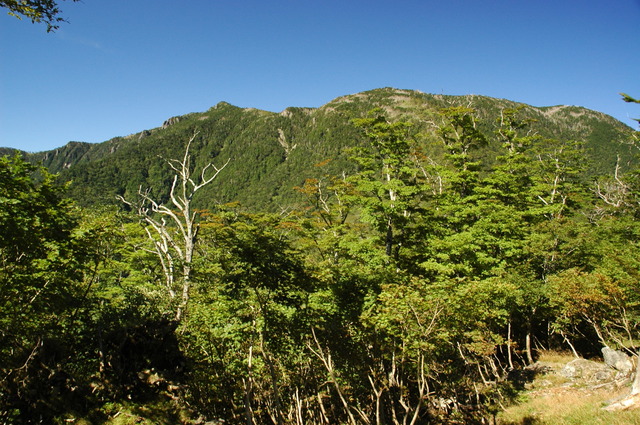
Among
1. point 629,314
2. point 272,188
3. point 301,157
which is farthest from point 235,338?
point 301,157

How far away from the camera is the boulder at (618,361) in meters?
15.0

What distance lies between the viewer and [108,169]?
174500 mm

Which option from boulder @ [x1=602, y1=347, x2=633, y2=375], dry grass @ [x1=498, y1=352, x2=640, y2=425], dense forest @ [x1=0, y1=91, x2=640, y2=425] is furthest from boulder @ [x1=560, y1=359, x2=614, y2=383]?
dense forest @ [x1=0, y1=91, x2=640, y2=425]

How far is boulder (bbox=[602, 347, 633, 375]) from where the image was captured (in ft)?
49.2

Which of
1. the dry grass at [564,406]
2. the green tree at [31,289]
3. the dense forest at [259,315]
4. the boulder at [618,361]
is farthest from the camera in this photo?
the boulder at [618,361]

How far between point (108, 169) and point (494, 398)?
205 metres

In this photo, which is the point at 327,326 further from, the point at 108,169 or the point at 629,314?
the point at 108,169

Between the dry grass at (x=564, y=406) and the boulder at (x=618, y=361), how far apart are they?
7.27ft

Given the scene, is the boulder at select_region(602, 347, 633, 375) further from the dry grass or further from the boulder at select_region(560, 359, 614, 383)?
the dry grass

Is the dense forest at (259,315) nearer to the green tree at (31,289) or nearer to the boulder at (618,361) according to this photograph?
the green tree at (31,289)

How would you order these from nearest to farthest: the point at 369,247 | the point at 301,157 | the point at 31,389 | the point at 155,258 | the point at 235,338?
1. the point at 31,389
2. the point at 235,338
3. the point at 369,247
4. the point at 155,258
5. the point at 301,157

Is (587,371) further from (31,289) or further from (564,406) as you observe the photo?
(31,289)

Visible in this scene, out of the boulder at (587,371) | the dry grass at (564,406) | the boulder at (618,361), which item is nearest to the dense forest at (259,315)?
the dry grass at (564,406)

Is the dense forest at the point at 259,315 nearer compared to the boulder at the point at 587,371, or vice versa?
the dense forest at the point at 259,315
